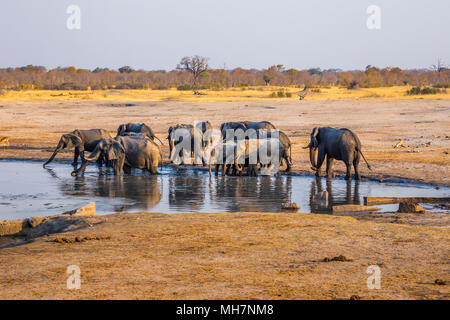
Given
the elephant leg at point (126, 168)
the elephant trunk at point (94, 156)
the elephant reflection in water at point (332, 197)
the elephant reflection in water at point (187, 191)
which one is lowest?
the elephant reflection in water at point (332, 197)

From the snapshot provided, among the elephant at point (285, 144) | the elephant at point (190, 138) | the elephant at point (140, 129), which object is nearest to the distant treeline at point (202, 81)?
the elephant at point (140, 129)

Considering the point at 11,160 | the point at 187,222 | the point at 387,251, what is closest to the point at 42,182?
the point at 11,160

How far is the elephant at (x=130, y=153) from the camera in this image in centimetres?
1777

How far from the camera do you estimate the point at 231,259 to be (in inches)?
308

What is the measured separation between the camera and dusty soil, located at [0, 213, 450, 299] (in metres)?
6.43

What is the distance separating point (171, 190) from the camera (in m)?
15.6

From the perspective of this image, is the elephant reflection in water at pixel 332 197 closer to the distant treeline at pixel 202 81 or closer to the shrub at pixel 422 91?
the shrub at pixel 422 91

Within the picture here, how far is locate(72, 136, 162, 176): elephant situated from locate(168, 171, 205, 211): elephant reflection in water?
71cm

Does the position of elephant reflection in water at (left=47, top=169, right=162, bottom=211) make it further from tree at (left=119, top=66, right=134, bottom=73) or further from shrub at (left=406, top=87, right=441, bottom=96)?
tree at (left=119, top=66, right=134, bottom=73)

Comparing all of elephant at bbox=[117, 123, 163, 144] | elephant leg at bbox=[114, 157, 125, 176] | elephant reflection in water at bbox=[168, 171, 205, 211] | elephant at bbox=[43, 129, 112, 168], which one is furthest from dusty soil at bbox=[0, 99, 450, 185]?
elephant leg at bbox=[114, 157, 125, 176]

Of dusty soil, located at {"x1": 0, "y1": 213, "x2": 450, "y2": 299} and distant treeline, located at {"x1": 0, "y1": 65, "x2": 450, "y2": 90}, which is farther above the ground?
distant treeline, located at {"x1": 0, "y1": 65, "x2": 450, "y2": 90}

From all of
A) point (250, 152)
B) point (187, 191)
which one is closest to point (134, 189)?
point (187, 191)

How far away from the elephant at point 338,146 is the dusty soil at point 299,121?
0.92 m

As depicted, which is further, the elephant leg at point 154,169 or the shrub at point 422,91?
the shrub at point 422,91
